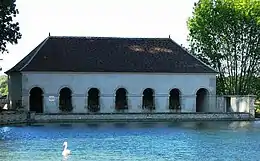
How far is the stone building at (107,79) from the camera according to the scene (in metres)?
52.8

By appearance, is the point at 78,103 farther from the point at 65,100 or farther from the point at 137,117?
the point at 137,117

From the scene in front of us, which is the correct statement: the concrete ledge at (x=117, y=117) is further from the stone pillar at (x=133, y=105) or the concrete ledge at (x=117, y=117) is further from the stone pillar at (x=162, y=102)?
the stone pillar at (x=133, y=105)

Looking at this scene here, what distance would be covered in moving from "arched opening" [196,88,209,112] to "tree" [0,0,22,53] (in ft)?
63.8

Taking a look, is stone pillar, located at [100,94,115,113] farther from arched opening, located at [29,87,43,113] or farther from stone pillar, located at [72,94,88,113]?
arched opening, located at [29,87,43,113]

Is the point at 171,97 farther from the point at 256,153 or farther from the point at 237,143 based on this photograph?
the point at 256,153

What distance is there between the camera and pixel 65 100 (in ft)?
177

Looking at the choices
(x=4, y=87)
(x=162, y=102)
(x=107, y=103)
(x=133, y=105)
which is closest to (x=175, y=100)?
(x=162, y=102)

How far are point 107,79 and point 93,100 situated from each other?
8.16 feet

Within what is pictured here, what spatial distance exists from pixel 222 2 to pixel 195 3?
12.0 feet

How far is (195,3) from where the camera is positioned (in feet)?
207

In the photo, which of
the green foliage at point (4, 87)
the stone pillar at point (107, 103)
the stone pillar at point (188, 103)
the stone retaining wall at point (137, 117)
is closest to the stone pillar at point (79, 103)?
the stone pillar at point (107, 103)

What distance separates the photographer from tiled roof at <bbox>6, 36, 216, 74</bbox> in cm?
5312

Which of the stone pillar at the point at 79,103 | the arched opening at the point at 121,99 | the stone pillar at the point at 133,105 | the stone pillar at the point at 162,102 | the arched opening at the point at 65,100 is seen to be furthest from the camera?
the stone pillar at the point at 162,102

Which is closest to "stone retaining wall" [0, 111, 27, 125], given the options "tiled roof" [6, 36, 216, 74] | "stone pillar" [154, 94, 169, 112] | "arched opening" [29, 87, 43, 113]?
"tiled roof" [6, 36, 216, 74]
